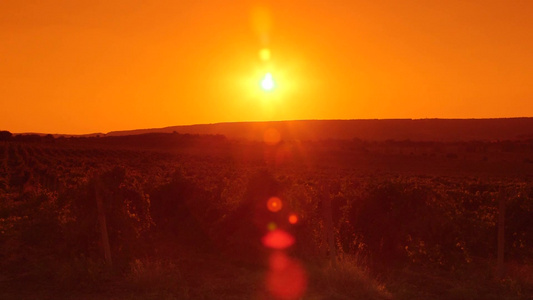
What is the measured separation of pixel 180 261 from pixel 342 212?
359cm

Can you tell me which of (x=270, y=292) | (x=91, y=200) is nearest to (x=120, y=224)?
(x=91, y=200)

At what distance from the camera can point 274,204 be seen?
11852 mm

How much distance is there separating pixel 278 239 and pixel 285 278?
137 centimetres

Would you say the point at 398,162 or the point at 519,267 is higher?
the point at 519,267

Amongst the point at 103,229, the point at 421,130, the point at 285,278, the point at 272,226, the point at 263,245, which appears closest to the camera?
the point at 285,278

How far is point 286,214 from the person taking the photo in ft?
38.4

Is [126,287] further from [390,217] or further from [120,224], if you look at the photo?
[390,217]

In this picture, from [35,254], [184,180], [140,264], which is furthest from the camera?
[184,180]

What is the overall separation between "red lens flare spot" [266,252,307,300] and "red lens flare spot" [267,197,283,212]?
913mm

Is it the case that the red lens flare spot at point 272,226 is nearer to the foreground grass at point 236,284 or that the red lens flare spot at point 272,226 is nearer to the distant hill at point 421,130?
the foreground grass at point 236,284

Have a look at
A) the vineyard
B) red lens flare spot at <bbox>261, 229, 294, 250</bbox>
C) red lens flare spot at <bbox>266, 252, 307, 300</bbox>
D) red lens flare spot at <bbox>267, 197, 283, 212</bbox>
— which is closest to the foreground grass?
the vineyard

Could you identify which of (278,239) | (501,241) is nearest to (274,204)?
(278,239)

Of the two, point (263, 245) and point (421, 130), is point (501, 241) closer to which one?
point (263, 245)

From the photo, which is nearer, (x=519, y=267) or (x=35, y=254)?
(x=519, y=267)
